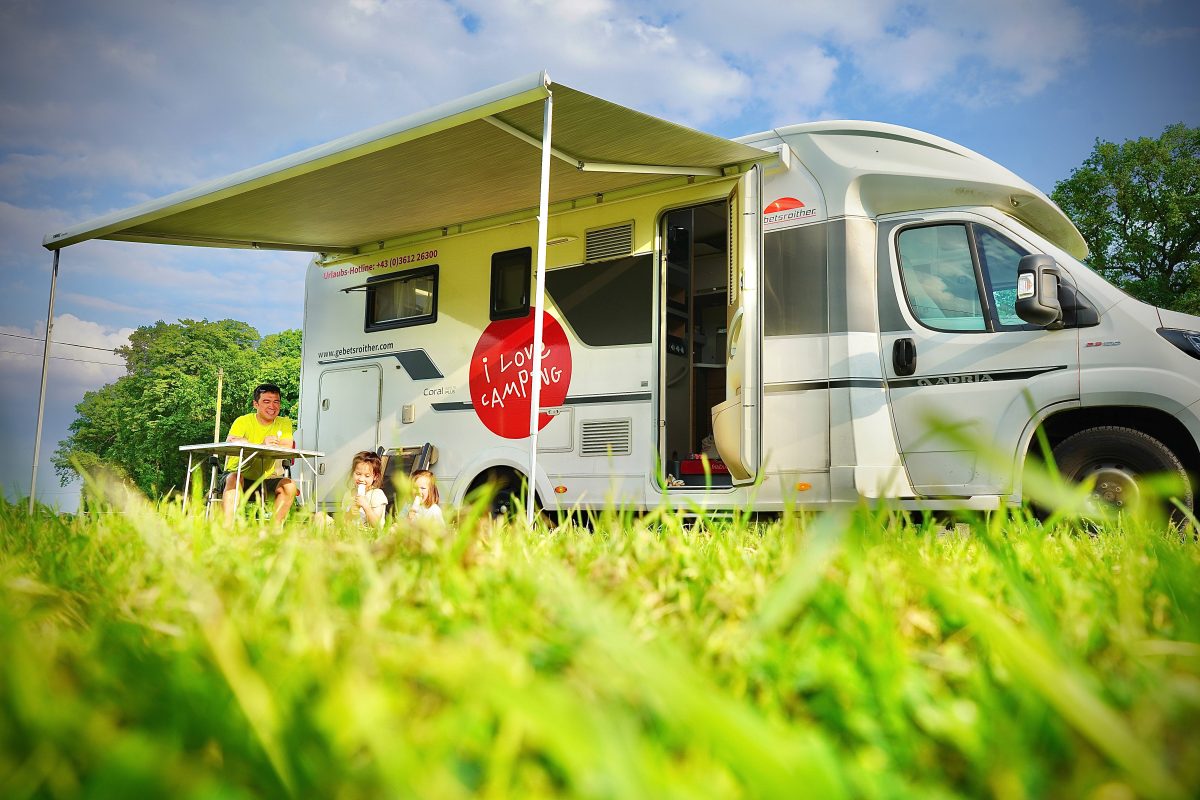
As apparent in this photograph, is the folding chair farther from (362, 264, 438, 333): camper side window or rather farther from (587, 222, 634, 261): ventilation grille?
(587, 222, 634, 261): ventilation grille

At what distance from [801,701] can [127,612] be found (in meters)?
0.92

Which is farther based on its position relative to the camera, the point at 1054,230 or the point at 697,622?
the point at 1054,230

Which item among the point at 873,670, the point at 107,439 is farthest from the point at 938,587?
the point at 107,439

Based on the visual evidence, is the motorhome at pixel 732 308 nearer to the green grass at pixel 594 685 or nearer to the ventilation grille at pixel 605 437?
the ventilation grille at pixel 605 437

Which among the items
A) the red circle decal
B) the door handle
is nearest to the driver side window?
the door handle

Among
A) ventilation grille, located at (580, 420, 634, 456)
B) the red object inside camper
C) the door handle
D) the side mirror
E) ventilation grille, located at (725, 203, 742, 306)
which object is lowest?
the red object inside camper

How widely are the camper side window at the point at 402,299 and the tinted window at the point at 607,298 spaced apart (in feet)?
4.36

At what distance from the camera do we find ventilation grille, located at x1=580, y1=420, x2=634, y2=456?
19.7ft

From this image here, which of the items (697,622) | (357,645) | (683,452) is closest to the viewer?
(357,645)

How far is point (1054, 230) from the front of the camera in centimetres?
610

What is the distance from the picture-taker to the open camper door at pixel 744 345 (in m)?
5.40

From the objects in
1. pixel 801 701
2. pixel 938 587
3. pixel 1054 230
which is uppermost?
pixel 1054 230

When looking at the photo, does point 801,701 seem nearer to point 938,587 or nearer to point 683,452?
point 938,587

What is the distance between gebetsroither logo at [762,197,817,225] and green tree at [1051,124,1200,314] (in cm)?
2506
